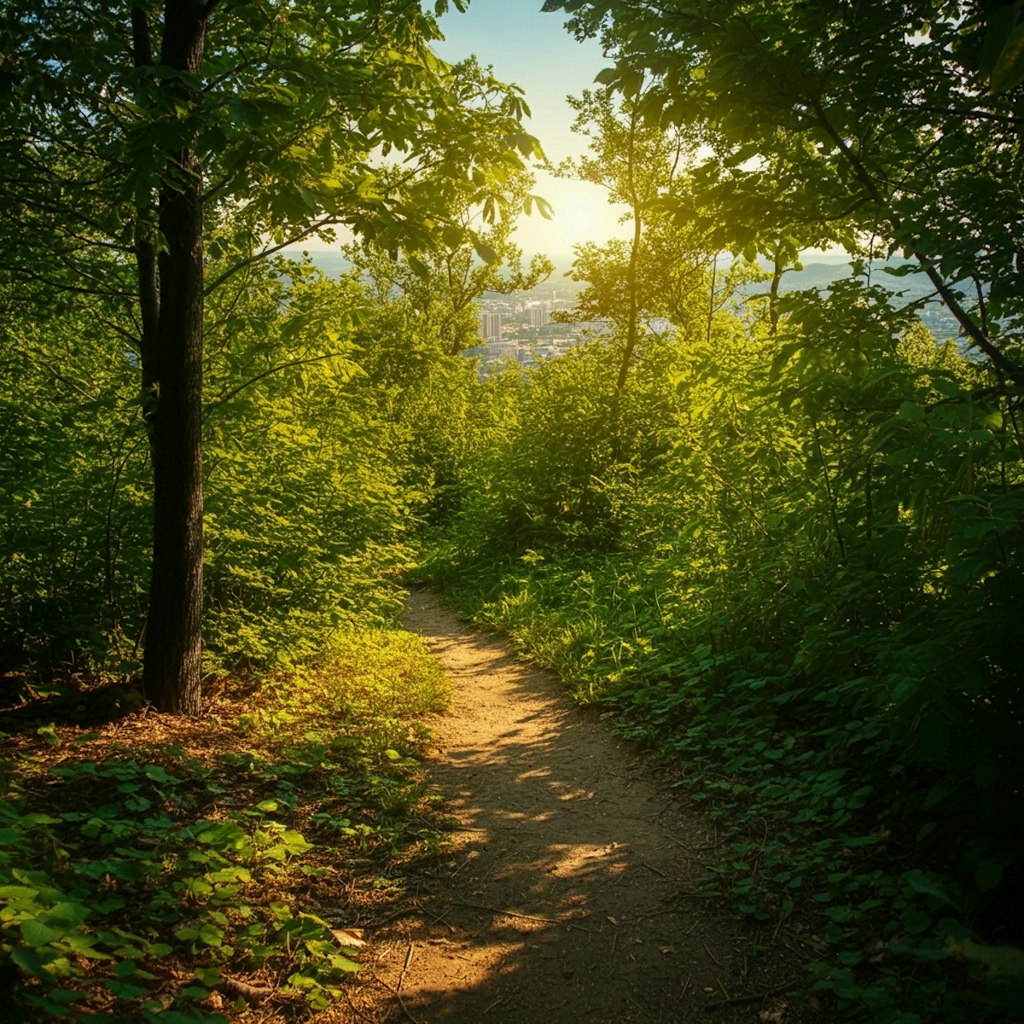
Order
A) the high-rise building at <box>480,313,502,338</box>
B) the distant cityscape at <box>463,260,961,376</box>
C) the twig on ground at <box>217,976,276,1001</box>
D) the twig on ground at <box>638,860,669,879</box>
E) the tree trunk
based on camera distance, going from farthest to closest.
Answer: the high-rise building at <box>480,313,502,338</box> → the tree trunk → the distant cityscape at <box>463,260,961,376</box> → the twig on ground at <box>638,860,669,879</box> → the twig on ground at <box>217,976,276,1001</box>

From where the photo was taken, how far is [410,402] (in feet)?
73.7

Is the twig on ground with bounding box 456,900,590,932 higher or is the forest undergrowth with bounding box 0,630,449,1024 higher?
the forest undergrowth with bounding box 0,630,449,1024

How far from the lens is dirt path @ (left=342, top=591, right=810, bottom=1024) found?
117 inches

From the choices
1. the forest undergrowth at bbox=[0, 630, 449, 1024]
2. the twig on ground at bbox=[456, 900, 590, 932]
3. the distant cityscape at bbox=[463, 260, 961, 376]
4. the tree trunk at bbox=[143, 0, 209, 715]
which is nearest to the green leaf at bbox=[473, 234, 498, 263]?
the distant cityscape at bbox=[463, 260, 961, 376]

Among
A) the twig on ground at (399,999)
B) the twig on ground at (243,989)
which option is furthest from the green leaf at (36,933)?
the twig on ground at (399,999)

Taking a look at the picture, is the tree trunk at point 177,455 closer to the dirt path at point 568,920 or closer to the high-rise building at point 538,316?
the dirt path at point 568,920

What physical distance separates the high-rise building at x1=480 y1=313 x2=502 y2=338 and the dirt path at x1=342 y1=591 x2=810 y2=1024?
30061 mm

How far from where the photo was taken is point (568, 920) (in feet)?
11.7

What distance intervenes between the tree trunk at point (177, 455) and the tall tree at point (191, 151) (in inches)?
0.4

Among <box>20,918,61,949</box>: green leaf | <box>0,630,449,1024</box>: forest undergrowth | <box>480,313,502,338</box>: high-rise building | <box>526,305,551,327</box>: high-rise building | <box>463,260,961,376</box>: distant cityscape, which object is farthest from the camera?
<box>480,313,502,338</box>: high-rise building

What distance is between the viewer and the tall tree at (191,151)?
3.57 metres

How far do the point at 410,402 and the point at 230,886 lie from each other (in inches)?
787

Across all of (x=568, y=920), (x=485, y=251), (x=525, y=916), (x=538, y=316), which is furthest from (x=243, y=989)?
(x=538, y=316)

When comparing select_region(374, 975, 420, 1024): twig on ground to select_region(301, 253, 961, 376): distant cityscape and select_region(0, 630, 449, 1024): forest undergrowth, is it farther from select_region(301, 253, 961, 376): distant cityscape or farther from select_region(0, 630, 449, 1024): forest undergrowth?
select_region(301, 253, 961, 376): distant cityscape
